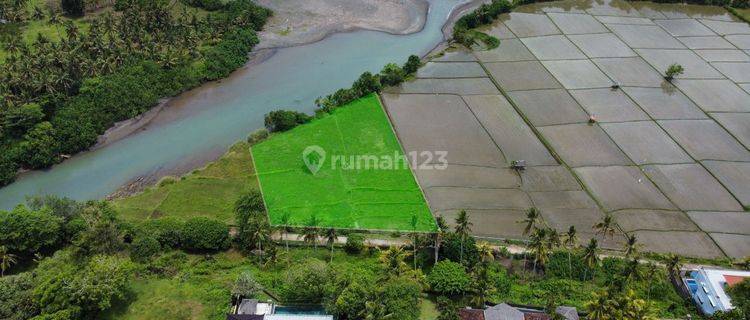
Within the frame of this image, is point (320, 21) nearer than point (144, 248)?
No

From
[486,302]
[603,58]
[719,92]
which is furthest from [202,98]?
[719,92]

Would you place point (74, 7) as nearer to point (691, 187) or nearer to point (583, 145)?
point (583, 145)

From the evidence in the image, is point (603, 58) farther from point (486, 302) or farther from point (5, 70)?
point (5, 70)

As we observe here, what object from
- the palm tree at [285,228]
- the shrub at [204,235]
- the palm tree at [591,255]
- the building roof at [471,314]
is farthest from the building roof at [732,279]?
the shrub at [204,235]

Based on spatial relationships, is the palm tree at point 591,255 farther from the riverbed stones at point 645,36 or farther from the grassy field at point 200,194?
the riverbed stones at point 645,36

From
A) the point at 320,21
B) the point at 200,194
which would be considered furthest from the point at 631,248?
the point at 320,21
